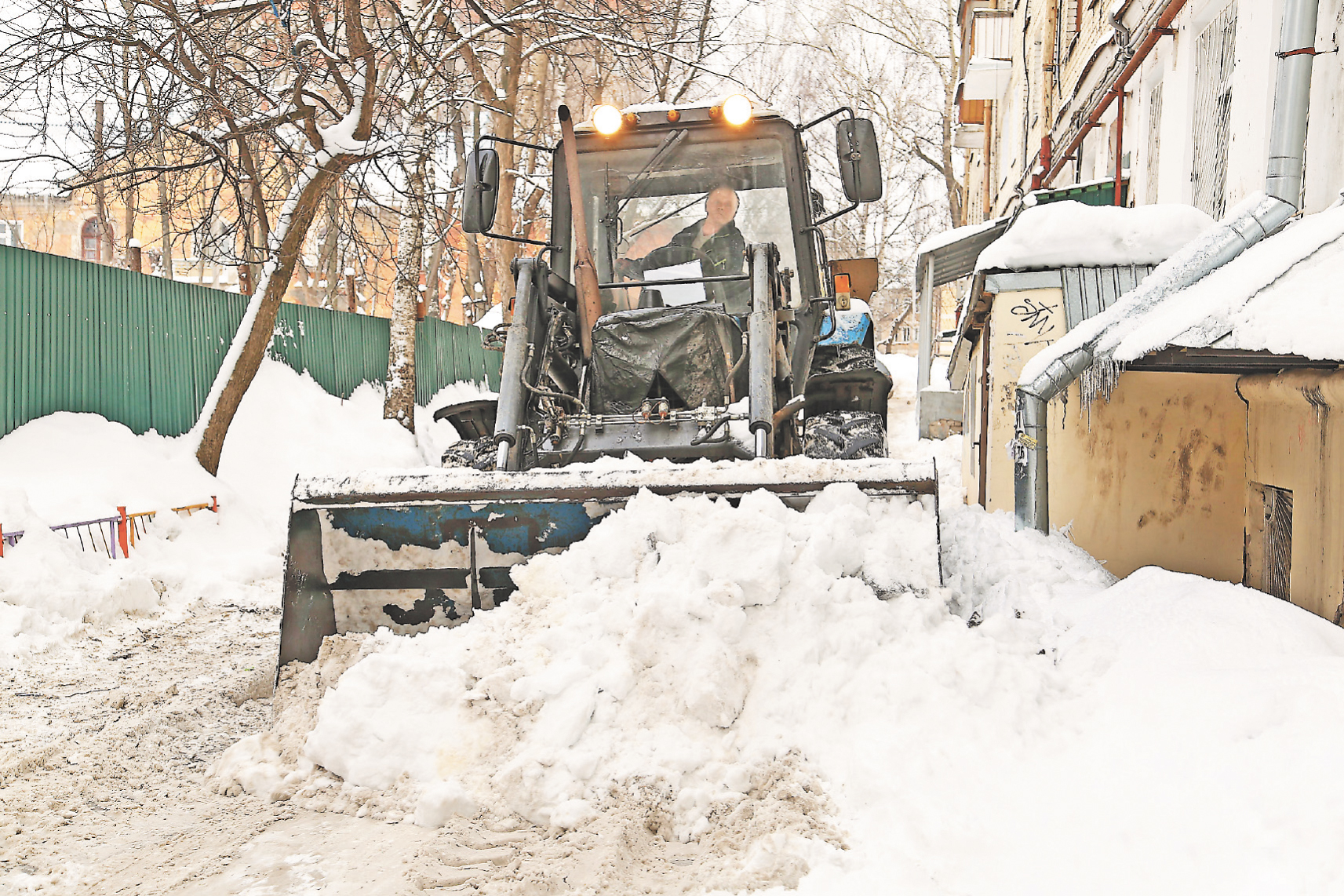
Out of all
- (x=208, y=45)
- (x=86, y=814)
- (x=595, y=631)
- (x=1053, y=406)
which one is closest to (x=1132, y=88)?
(x=1053, y=406)

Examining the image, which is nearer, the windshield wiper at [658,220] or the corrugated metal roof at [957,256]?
the windshield wiper at [658,220]

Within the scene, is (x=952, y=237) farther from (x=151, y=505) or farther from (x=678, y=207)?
(x=151, y=505)

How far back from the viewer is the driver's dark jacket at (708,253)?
5.47 meters

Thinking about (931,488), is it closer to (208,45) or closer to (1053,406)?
(1053,406)

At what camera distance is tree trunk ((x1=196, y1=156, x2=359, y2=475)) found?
8508 millimetres

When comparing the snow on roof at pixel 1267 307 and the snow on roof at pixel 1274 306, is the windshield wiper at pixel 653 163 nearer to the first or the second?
the snow on roof at pixel 1267 307

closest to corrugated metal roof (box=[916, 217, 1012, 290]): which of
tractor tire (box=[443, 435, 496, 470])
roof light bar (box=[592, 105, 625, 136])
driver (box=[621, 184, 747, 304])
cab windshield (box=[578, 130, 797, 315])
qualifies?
cab windshield (box=[578, 130, 797, 315])

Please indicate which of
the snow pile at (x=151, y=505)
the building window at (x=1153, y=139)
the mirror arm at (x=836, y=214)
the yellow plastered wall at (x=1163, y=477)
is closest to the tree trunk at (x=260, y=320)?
the snow pile at (x=151, y=505)

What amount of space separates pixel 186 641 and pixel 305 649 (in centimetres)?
166

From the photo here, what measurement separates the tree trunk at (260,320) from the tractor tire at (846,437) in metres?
5.47

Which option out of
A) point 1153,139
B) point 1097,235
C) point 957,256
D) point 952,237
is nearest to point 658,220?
point 1097,235

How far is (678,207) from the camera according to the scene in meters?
5.52

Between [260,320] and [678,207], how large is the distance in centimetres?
497

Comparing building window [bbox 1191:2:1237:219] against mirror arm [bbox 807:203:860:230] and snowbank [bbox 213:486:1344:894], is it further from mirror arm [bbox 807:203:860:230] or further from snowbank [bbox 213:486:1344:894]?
snowbank [bbox 213:486:1344:894]
